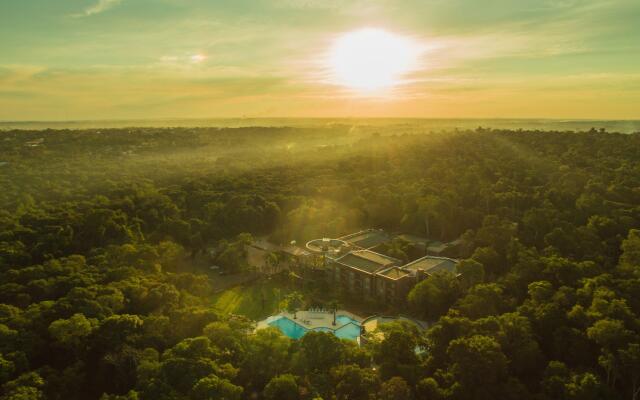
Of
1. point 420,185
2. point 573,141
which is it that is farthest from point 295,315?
point 573,141

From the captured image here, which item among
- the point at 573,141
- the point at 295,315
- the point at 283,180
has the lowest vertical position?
the point at 295,315

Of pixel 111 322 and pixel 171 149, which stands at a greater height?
pixel 171 149

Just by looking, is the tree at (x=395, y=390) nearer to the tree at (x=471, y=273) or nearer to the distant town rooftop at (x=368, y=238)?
the tree at (x=471, y=273)

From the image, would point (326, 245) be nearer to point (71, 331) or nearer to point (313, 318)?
point (313, 318)

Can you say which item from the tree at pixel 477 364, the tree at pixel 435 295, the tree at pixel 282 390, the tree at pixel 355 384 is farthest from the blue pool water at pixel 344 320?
the tree at pixel 282 390

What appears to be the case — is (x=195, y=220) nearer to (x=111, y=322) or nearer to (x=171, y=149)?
(x=111, y=322)

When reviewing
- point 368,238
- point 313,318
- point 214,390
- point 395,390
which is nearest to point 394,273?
point 313,318
